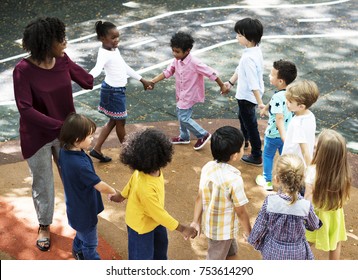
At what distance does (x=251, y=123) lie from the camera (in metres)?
7.12

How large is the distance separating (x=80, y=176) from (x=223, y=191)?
3.73 ft

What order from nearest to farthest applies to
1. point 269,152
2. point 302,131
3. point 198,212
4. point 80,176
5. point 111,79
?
point 80,176, point 198,212, point 302,131, point 269,152, point 111,79

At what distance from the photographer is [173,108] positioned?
8.80 m

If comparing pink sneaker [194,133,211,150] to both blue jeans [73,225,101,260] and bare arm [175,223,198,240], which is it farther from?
bare arm [175,223,198,240]

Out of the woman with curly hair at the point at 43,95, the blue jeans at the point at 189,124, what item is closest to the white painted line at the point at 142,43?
the blue jeans at the point at 189,124

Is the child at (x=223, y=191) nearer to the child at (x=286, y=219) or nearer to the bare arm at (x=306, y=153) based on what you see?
the child at (x=286, y=219)

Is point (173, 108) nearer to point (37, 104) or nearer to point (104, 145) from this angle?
point (104, 145)

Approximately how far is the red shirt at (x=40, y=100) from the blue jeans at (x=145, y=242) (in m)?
1.17

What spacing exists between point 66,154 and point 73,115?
1.05 ft

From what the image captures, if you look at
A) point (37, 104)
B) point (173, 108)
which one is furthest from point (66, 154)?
point (173, 108)

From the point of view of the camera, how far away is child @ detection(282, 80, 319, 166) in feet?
18.1

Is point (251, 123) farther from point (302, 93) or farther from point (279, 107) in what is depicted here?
point (302, 93)

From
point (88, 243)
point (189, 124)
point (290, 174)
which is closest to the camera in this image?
point (290, 174)

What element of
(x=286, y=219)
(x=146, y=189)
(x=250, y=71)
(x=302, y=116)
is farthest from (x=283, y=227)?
(x=250, y=71)
